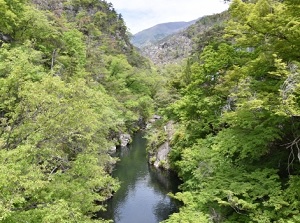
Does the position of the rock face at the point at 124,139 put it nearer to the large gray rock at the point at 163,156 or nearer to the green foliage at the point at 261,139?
the large gray rock at the point at 163,156

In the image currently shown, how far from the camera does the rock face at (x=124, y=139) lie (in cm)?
4387

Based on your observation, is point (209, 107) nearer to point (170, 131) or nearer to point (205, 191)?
point (205, 191)

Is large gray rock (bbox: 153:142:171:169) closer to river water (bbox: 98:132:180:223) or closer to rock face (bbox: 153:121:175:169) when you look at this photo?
rock face (bbox: 153:121:175:169)

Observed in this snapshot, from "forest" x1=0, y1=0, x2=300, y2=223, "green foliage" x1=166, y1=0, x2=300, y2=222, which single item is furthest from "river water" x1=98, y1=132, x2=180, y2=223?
"green foliage" x1=166, y1=0, x2=300, y2=222

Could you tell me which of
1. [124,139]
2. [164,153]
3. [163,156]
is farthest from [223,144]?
[124,139]

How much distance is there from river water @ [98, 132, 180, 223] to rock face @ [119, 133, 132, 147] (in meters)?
5.71

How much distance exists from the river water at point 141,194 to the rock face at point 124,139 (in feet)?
18.7

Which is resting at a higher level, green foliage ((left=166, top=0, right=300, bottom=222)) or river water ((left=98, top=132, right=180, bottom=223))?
green foliage ((left=166, top=0, right=300, bottom=222))

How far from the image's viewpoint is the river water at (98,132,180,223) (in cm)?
2298

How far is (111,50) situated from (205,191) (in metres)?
63.9

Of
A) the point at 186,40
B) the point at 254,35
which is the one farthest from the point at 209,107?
the point at 186,40

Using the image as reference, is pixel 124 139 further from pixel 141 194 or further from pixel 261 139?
pixel 261 139

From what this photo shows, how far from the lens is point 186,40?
172 meters

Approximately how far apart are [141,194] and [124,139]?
729 inches
